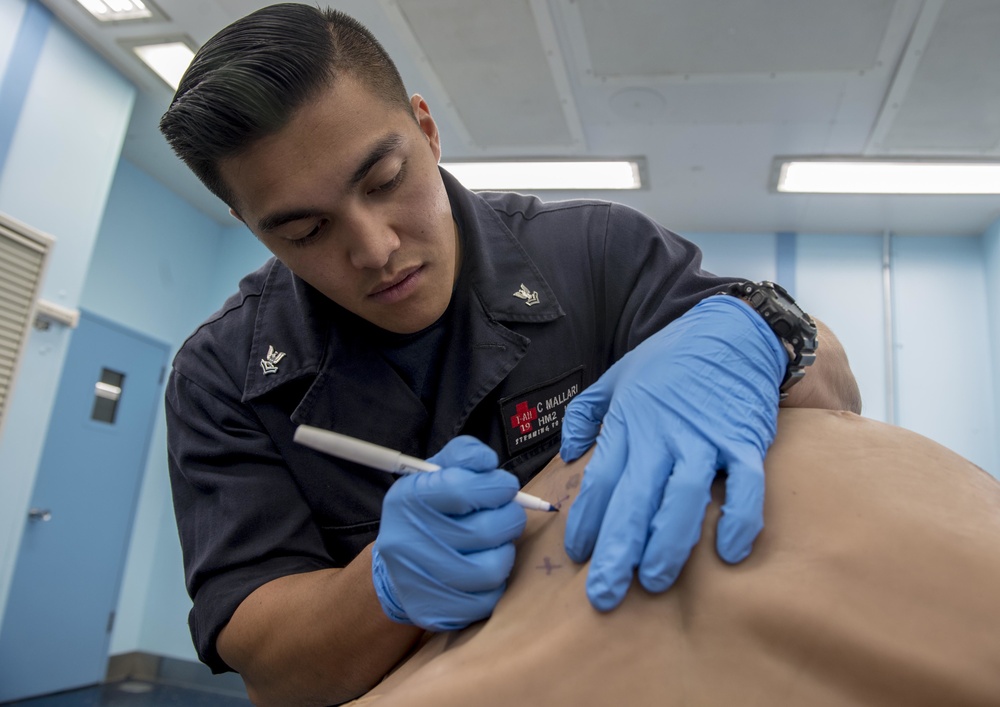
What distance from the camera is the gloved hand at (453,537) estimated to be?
28.2 inches

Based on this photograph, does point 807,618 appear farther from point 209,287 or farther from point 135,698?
point 209,287

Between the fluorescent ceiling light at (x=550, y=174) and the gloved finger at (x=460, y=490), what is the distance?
11.6 ft

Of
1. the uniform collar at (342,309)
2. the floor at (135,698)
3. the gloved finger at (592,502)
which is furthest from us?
the floor at (135,698)

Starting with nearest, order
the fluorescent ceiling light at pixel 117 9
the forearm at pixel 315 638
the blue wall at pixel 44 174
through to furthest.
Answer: the forearm at pixel 315 638
the blue wall at pixel 44 174
the fluorescent ceiling light at pixel 117 9

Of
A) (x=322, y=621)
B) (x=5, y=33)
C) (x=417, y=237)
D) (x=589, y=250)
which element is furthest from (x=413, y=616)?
(x=5, y=33)

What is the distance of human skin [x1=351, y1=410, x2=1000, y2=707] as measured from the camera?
525mm

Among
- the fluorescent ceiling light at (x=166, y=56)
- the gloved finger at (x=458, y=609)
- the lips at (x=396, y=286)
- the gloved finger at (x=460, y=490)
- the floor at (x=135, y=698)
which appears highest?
the fluorescent ceiling light at (x=166, y=56)

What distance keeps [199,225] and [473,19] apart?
302 centimetres

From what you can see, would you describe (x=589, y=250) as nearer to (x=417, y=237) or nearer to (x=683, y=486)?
(x=417, y=237)

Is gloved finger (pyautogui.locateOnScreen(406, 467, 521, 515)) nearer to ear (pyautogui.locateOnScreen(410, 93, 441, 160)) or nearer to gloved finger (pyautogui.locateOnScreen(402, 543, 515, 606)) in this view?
gloved finger (pyautogui.locateOnScreen(402, 543, 515, 606))

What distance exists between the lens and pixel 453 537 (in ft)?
2.39

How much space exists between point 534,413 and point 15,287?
246cm

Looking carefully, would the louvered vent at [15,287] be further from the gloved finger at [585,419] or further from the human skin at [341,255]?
the gloved finger at [585,419]

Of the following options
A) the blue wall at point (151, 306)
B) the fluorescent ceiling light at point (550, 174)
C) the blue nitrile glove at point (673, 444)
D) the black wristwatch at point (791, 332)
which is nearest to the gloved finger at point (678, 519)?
the blue nitrile glove at point (673, 444)
